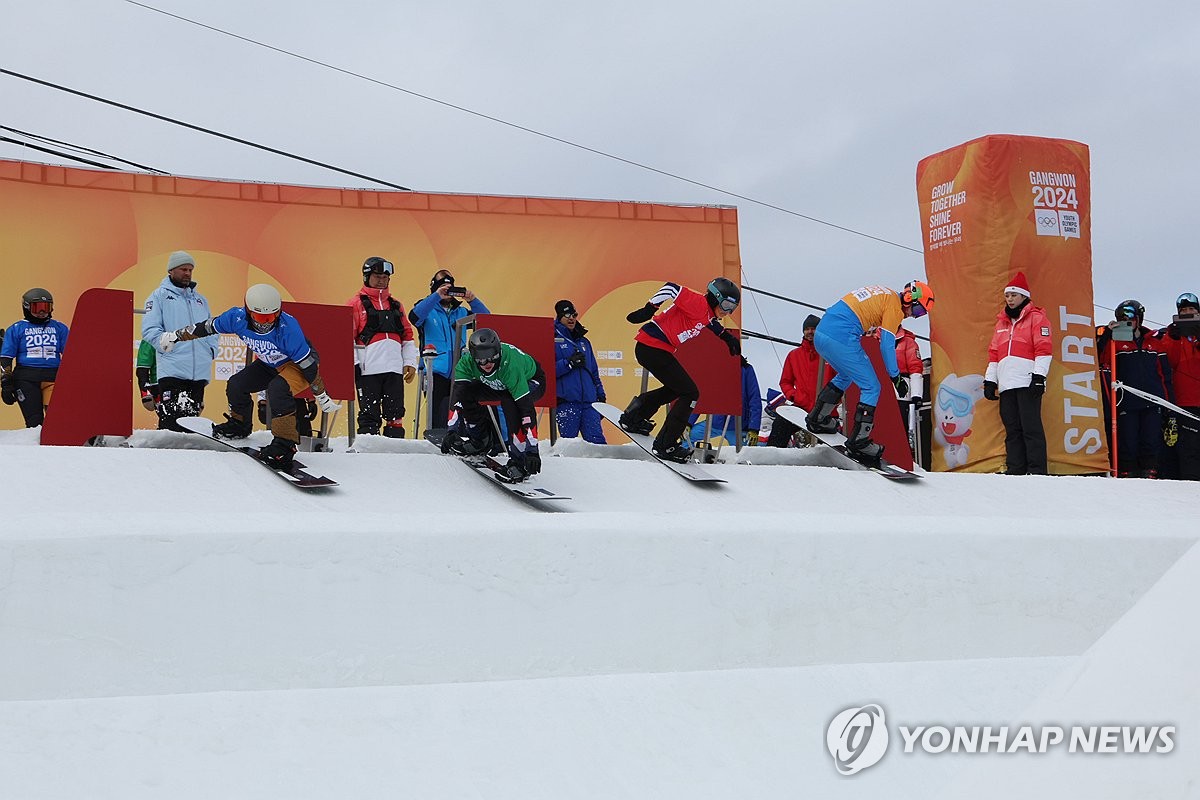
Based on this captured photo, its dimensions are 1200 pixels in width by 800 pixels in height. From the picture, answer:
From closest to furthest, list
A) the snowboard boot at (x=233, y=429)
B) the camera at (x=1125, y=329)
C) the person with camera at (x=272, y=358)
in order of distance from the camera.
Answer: the person with camera at (x=272, y=358) → the snowboard boot at (x=233, y=429) → the camera at (x=1125, y=329)

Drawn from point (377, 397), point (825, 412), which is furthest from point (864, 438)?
point (377, 397)

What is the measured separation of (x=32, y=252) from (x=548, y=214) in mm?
5361

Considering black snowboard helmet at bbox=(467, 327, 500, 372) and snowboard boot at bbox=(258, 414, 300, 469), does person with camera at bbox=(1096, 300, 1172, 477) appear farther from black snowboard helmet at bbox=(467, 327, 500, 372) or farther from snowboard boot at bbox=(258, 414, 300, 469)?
snowboard boot at bbox=(258, 414, 300, 469)

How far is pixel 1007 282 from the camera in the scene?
10.6 m

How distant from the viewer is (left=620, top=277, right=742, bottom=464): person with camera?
868cm

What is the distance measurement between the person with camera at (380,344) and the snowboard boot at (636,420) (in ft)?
5.38

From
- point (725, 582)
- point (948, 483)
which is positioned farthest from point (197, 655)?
Result: point (948, 483)

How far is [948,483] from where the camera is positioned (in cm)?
918

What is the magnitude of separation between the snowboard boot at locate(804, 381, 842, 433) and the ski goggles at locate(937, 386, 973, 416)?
1.67 meters

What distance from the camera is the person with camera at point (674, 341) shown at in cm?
868

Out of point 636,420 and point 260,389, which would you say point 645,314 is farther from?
point 260,389

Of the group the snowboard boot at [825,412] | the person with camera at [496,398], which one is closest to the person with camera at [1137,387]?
the snowboard boot at [825,412]

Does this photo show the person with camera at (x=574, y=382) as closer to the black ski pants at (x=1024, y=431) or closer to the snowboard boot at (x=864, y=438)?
the snowboard boot at (x=864, y=438)

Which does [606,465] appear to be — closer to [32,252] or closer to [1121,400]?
[1121,400]
